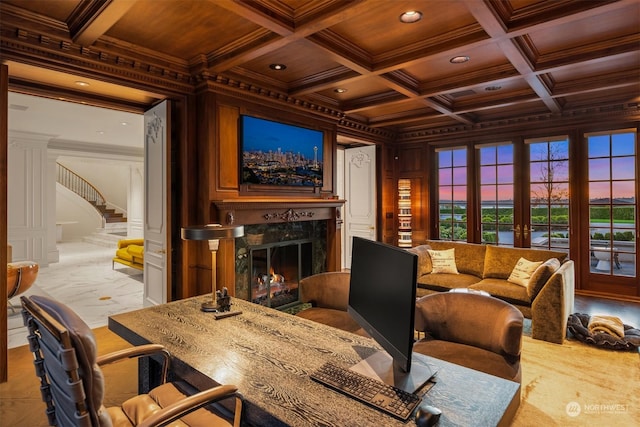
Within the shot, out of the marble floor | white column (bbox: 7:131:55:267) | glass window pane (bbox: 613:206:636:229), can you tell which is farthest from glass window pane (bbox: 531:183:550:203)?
white column (bbox: 7:131:55:267)

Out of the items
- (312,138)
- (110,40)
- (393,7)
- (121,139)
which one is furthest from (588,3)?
(121,139)

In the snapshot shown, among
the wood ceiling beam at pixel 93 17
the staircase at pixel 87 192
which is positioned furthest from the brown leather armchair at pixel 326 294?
the staircase at pixel 87 192

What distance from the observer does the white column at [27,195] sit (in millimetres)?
6656

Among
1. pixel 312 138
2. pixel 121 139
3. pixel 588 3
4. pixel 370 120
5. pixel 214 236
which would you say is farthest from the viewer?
pixel 121 139

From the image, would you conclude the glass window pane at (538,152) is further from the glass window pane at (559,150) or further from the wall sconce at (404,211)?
the wall sconce at (404,211)

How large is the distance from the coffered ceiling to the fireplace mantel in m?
1.24

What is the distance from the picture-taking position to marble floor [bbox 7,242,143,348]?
4051 mm

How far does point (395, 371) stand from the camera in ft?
4.41

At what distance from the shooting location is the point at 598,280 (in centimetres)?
505

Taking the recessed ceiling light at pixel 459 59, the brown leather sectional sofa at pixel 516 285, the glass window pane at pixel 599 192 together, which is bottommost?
the brown leather sectional sofa at pixel 516 285

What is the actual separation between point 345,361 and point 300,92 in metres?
3.28

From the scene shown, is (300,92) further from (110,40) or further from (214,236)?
(214,236)

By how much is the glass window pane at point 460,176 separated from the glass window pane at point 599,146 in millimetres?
1735

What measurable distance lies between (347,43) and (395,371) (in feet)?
8.51
